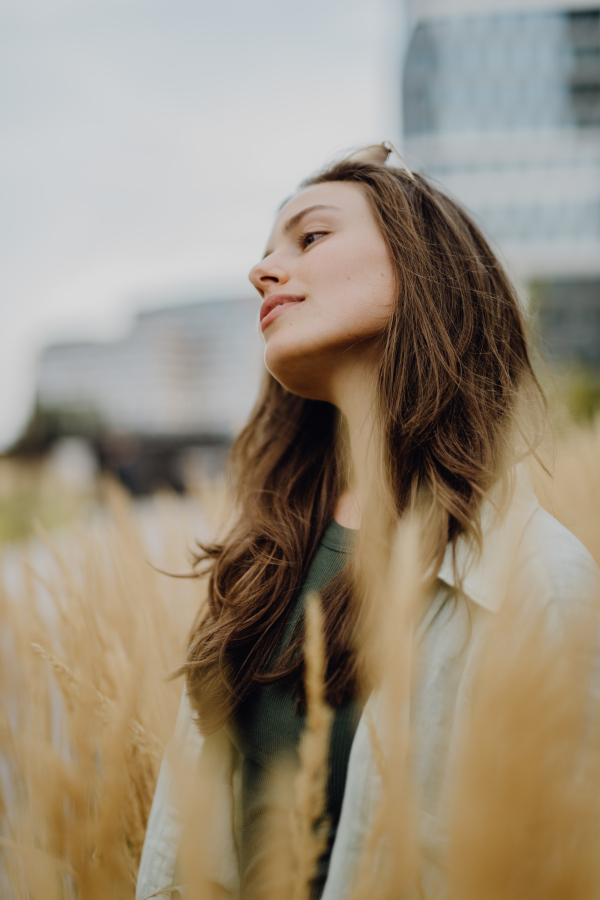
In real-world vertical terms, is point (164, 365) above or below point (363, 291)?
below

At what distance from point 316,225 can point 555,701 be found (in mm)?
845

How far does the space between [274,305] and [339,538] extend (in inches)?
17.2

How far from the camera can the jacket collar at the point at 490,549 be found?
64 cm

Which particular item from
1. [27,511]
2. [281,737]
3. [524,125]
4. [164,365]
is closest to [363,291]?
[281,737]

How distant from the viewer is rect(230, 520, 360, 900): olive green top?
0.72m

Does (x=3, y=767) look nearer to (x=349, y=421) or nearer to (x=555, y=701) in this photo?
(x=349, y=421)

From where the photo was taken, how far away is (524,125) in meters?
23.3

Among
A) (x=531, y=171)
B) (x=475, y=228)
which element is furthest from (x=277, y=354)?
(x=531, y=171)

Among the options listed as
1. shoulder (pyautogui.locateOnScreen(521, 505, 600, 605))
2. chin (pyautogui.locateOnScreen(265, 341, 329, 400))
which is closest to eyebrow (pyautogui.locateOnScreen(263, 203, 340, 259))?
chin (pyautogui.locateOnScreen(265, 341, 329, 400))

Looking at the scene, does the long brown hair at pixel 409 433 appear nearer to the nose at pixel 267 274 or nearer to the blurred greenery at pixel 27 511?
the nose at pixel 267 274

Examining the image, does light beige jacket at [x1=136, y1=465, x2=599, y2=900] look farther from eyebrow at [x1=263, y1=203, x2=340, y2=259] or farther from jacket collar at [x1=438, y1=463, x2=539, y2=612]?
eyebrow at [x1=263, y1=203, x2=340, y2=259]

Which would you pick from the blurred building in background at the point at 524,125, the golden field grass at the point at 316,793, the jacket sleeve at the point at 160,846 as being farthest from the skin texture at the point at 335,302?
the blurred building in background at the point at 524,125

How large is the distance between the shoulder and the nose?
1.95 feet

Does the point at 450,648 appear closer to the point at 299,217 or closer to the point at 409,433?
the point at 409,433
